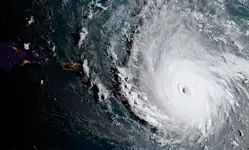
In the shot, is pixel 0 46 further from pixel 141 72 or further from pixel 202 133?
pixel 202 133

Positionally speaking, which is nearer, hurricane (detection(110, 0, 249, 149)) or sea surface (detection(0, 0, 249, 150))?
sea surface (detection(0, 0, 249, 150))

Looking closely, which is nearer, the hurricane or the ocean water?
the ocean water

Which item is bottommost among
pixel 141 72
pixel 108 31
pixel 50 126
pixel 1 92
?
pixel 50 126

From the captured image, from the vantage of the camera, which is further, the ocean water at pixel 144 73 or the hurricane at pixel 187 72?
the hurricane at pixel 187 72

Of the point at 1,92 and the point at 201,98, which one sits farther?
the point at 201,98

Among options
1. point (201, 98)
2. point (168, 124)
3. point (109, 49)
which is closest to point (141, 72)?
point (109, 49)

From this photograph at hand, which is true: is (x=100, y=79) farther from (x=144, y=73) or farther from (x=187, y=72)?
(x=187, y=72)

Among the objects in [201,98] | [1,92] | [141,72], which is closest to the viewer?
[1,92]

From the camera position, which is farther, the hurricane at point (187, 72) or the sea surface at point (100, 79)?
the hurricane at point (187, 72)

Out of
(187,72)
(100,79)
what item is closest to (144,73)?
(100,79)
